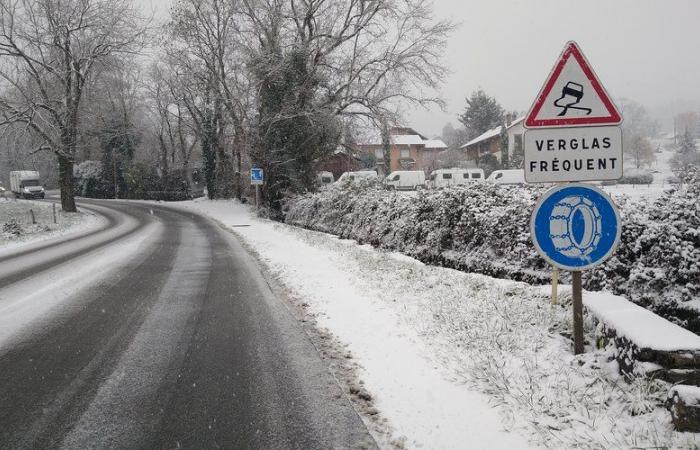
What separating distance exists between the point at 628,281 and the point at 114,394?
19.9ft

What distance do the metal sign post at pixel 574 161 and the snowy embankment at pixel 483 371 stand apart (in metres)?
0.59

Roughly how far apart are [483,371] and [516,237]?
4.51 m

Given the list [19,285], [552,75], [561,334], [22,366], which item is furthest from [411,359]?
[19,285]

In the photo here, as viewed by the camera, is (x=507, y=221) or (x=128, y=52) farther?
(x=128, y=52)

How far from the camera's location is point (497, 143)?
6009 cm

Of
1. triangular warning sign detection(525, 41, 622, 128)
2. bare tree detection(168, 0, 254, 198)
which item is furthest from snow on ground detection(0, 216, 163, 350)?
bare tree detection(168, 0, 254, 198)

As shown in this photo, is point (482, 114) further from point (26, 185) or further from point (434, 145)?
point (26, 185)

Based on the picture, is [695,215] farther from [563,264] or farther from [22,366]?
[22,366]

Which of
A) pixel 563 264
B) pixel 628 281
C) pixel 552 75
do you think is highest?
pixel 552 75

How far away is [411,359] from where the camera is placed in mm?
4457

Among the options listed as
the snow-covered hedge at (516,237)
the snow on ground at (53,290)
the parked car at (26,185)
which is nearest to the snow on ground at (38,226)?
the snow on ground at (53,290)

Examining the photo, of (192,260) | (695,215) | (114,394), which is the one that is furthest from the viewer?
(192,260)

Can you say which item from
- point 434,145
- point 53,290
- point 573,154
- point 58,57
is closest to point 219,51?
point 58,57

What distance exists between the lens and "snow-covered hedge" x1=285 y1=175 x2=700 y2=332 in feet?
17.3
